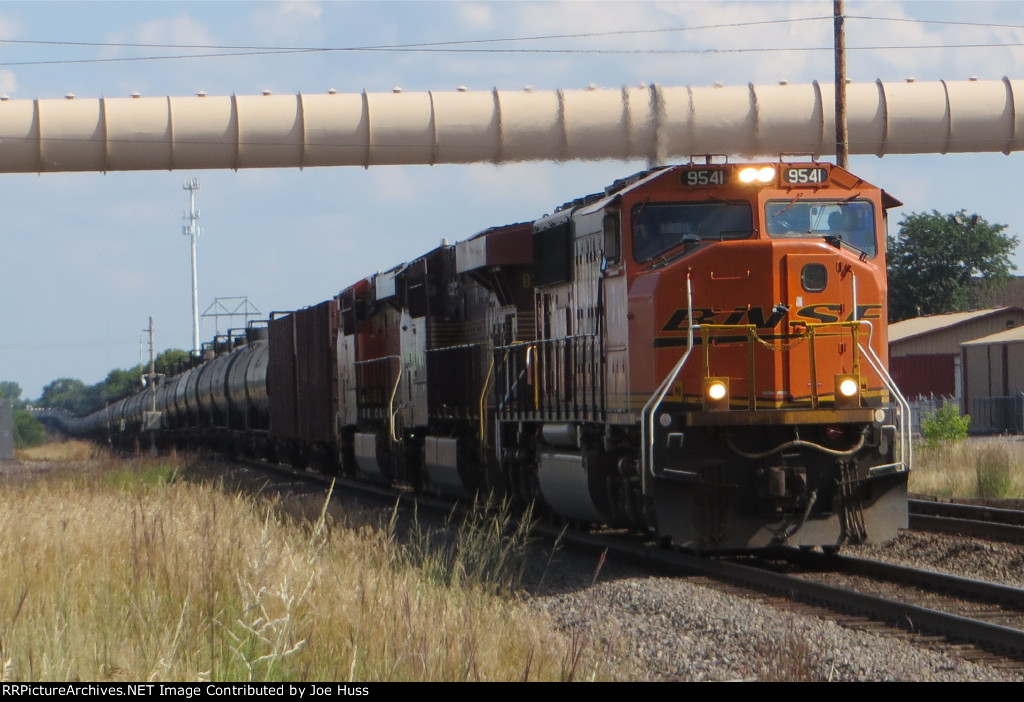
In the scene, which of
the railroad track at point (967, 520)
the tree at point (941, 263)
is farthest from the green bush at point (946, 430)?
the tree at point (941, 263)

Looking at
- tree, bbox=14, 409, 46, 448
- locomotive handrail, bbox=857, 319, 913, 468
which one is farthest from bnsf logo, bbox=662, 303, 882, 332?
tree, bbox=14, 409, 46, 448

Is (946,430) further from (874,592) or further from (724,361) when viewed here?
(874,592)

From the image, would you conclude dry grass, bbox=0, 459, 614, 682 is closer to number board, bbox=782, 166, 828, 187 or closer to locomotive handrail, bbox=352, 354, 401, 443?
number board, bbox=782, 166, 828, 187

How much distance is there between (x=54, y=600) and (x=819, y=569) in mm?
6800

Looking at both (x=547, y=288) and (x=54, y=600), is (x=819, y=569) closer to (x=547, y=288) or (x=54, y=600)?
(x=547, y=288)

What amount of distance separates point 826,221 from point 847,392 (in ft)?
5.45

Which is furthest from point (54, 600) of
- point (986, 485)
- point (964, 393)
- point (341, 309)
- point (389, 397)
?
point (964, 393)

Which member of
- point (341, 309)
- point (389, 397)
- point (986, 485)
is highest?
A: point (341, 309)

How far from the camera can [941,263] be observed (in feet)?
239

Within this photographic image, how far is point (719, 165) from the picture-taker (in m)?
11.5

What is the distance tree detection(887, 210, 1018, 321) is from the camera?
72438 mm

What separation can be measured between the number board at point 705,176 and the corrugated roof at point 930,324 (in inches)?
1580

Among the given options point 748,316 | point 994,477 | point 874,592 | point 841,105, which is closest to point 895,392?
point 748,316

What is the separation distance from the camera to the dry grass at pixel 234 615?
5789 millimetres
